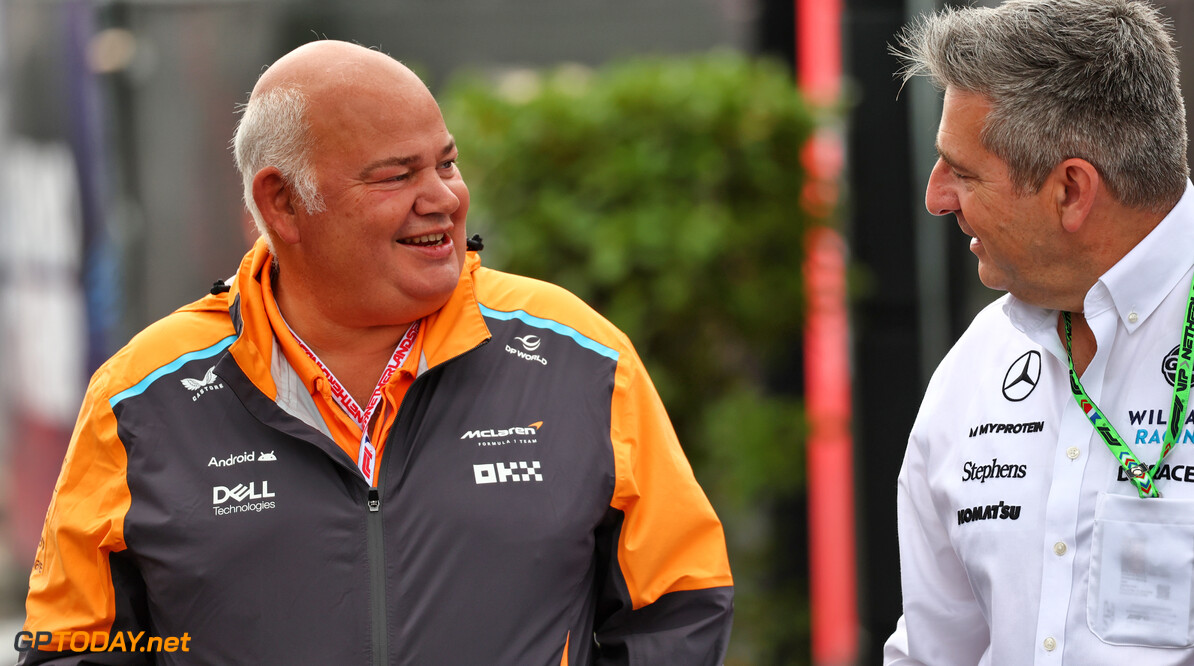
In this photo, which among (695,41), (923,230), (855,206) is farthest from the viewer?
(695,41)

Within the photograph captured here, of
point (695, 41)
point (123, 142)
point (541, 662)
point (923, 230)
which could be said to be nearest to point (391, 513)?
point (541, 662)

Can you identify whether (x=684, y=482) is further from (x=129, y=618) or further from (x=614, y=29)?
(x=614, y=29)

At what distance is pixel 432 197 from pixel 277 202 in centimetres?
31

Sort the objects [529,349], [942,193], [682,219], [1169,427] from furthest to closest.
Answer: [682,219]
[529,349]
[942,193]
[1169,427]

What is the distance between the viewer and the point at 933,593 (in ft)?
7.88

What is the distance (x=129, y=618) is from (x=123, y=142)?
6.24 metres

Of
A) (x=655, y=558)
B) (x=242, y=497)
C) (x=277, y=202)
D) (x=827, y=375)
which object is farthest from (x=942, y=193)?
(x=827, y=375)

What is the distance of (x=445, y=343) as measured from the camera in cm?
231

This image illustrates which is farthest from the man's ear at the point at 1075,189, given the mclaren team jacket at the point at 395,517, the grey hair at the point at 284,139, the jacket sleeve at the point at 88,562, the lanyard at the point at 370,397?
the jacket sleeve at the point at 88,562

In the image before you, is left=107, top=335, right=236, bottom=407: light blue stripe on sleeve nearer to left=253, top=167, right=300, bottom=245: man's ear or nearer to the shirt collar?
left=253, top=167, right=300, bottom=245: man's ear

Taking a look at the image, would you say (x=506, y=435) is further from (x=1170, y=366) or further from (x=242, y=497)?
(x=1170, y=366)

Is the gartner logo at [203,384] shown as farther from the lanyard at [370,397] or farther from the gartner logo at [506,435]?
the gartner logo at [506,435]

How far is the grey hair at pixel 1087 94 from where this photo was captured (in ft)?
6.84

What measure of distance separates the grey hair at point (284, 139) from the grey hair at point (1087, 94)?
Answer: 1.16 meters
